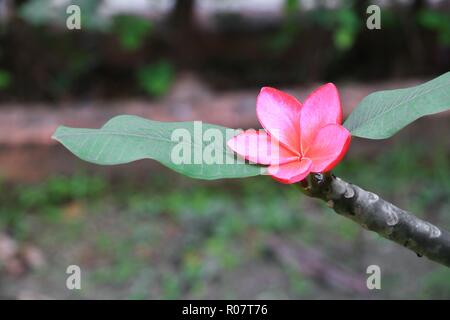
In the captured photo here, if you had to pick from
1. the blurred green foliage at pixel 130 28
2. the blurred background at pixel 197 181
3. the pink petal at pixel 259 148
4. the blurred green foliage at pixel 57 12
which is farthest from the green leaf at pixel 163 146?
the blurred green foliage at pixel 130 28

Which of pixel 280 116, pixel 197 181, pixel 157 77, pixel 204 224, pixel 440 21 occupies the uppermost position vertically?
pixel 440 21

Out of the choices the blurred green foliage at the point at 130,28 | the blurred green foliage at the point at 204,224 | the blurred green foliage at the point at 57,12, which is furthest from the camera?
the blurred green foliage at the point at 130,28

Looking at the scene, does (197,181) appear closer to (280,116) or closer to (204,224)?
(204,224)

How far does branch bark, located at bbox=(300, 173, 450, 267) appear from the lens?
591 millimetres

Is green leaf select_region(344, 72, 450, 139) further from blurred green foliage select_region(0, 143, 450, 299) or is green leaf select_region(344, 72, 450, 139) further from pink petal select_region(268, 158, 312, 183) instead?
blurred green foliage select_region(0, 143, 450, 299)

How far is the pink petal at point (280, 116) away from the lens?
63 centimetres

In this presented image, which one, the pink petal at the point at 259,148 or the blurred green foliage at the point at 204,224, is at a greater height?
the pink petal at the point at 259,148

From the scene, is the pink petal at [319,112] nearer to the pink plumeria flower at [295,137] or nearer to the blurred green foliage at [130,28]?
the pink plumeria flower at [295,137]

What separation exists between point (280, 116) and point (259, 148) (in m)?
0.06

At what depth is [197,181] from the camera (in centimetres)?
301

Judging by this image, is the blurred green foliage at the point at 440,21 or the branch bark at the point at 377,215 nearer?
the branch bark at the point at 377,215

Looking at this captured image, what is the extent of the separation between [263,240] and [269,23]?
5.98 ft

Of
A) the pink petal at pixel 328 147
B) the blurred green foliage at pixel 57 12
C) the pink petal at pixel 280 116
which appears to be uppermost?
the blurred green foliage at pixel 57 12

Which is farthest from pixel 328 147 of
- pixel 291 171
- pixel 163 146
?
pixel 163 146
